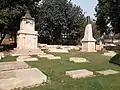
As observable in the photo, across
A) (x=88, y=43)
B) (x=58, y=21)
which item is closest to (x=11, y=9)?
(x=88, y=43)

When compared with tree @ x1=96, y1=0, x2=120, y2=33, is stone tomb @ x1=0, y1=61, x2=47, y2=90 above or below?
A: below

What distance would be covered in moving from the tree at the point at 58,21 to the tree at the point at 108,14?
581 centimetres

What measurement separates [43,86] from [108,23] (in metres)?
21.9

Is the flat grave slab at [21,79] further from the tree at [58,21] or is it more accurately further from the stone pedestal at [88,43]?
the tree at [58,21]

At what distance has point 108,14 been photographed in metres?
23.5

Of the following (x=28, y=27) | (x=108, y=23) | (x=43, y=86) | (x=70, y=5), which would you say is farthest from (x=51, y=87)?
(x=70, y=5)

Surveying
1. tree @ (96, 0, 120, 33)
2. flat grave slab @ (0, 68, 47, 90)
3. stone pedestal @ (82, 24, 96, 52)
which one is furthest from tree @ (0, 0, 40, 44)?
flat grave slab @ (0, 68, 47, 90)

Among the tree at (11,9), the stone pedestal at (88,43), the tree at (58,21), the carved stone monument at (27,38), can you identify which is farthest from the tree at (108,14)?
the carved stone monument at (27,38)

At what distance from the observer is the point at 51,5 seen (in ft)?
104

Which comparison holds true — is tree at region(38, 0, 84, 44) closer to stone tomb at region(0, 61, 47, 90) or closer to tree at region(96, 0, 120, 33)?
Result: tree at region(96, 0, 120, 33)

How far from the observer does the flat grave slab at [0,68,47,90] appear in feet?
17.9

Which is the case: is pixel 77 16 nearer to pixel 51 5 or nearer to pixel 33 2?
pixel 51 5

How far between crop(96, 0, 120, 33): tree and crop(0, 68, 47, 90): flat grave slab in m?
17.3

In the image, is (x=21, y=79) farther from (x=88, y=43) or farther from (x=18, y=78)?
(x=88, y=43)
